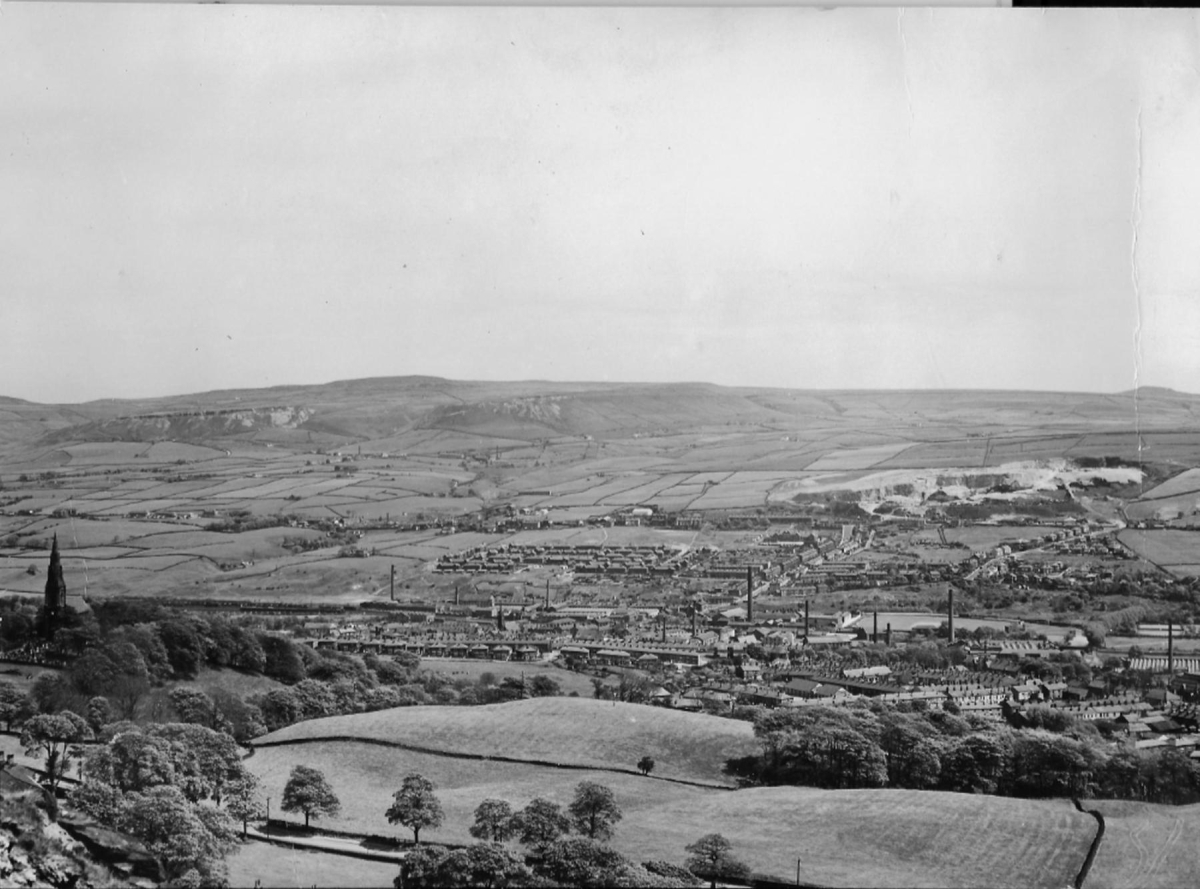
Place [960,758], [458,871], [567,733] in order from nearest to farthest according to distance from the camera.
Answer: [458,871] → [960,758] → [567,733]

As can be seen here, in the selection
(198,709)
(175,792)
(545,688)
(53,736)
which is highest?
(545,688)

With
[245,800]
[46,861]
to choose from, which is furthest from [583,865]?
[46,861]

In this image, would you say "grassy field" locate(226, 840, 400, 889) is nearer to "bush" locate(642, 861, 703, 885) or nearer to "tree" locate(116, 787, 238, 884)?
"tree" locate(116, 787, 238, 884)

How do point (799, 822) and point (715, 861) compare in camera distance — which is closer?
point (715, 861)

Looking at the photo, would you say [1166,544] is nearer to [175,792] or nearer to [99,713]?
[175,792]

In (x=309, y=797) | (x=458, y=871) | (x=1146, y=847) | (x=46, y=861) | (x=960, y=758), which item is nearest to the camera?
(x=458, y=871)

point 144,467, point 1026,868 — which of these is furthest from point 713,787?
point 144,467

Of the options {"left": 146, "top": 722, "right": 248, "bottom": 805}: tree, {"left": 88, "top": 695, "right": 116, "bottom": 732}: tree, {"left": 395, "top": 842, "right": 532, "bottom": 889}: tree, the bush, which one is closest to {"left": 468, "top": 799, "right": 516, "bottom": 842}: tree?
{"left": 395, "top": 842, "right": 532, "bottom": 889}: tree
